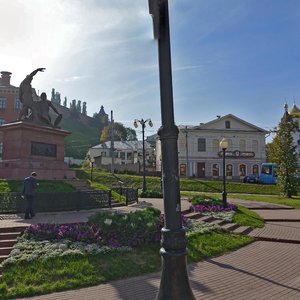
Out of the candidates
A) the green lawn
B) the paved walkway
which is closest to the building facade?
the paved walkway

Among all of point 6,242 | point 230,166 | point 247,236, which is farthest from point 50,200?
point 230,166

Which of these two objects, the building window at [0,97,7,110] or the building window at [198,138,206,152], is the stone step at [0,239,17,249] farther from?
Result: the building window at [0,97,7,110]

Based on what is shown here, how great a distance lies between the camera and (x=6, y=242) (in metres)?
8.85

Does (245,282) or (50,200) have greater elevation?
(50,200)

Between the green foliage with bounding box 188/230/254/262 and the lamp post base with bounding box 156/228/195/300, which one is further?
the green foliage with bounding box 188/230/254/262

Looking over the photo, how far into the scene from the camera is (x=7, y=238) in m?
9.29

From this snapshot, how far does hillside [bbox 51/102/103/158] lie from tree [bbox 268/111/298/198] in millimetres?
98054

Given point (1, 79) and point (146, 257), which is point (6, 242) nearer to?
point (146, 257)

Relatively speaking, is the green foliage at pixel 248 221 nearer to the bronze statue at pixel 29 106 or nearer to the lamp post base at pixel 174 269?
the lamp post base at pixel 174 269

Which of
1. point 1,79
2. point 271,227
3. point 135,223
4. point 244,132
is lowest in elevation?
point 271,227

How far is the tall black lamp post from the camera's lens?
12.9 ft

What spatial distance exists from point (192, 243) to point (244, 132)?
5242 cm

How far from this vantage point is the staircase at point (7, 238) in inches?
328

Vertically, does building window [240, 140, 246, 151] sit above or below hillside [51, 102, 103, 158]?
below
